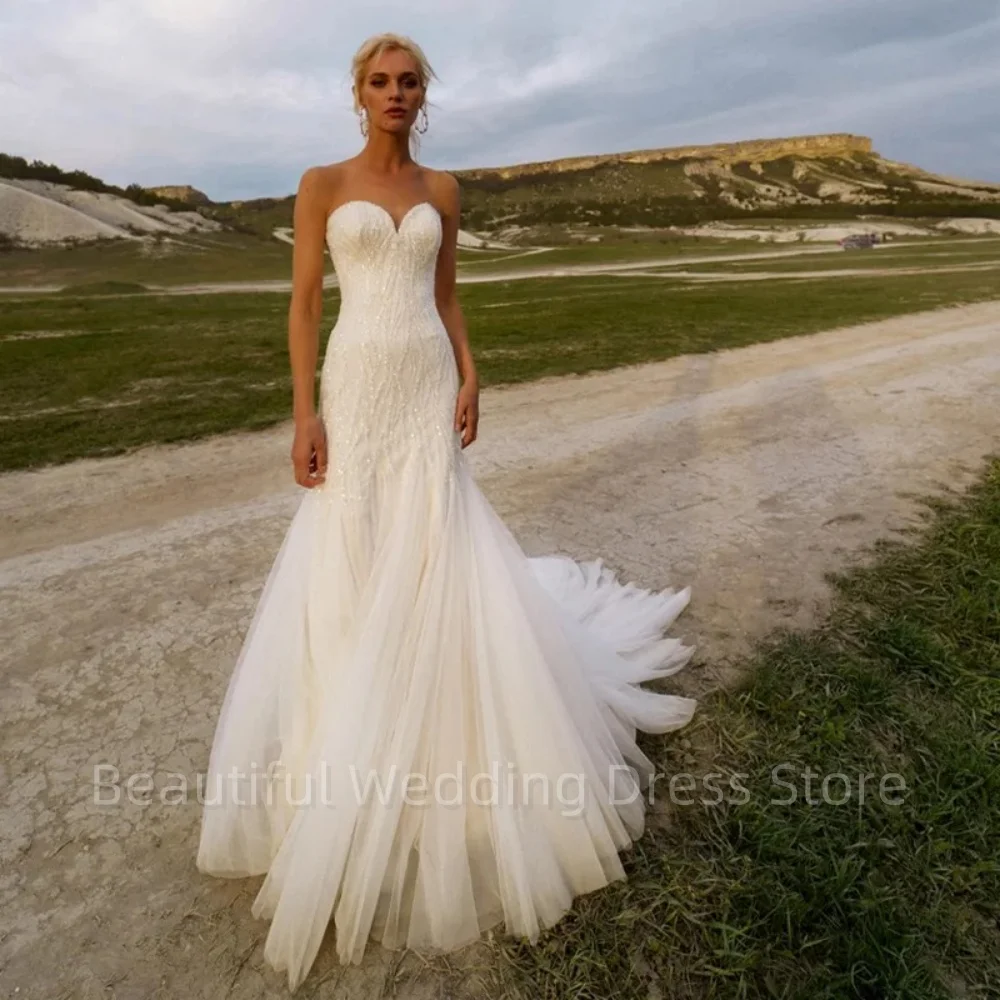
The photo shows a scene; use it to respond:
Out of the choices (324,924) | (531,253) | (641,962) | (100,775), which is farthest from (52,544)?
(531,253)

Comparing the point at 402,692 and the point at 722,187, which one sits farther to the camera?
the point at 722,187

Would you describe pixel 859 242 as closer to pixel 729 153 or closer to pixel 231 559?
pixel 231 559

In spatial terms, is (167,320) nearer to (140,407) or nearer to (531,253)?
(140,407)

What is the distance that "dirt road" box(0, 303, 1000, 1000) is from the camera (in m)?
2.67

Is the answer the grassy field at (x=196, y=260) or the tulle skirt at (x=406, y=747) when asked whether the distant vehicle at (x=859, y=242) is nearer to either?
the grassy field at (x=196, y=260)

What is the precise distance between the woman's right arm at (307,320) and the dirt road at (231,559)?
1648mm

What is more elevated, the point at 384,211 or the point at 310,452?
the point at 384,211

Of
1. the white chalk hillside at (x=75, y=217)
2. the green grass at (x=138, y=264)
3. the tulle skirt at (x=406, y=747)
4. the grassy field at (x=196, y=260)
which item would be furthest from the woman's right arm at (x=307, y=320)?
the white chalk hillside at (x=75, y=217)

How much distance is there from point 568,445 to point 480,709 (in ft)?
18.8

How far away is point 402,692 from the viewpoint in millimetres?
2641

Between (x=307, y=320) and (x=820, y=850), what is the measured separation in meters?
2.84

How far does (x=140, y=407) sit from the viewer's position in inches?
383

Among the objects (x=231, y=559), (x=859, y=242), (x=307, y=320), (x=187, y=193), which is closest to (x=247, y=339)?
(x=231, y=559)

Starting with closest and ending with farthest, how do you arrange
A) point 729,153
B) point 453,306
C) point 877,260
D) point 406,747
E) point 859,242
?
point 406,747 → point 453,306 → point 877,260 → point 859,242 → point 729,153
